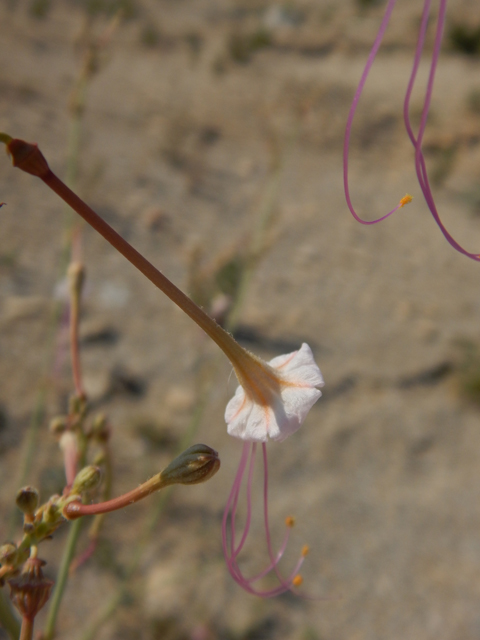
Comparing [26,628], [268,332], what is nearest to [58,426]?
[26,628]

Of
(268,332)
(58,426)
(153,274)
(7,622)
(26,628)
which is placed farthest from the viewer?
(268,332)

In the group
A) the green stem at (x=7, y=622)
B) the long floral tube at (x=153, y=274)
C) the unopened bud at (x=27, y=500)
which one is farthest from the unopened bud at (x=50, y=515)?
the long floral tube at (x=153, y=274)

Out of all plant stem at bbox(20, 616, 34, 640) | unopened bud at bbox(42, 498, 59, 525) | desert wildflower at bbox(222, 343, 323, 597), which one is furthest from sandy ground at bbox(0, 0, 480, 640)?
plant stem at bbox(20, 616, 34, 640)

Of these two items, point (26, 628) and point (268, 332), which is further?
point (268, 332)

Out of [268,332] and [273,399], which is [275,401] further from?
[268,332]

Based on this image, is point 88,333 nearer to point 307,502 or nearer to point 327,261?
point 307,502

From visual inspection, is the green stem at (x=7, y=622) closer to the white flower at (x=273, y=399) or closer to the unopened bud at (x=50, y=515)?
the unopened bud at (x=50, y=515)

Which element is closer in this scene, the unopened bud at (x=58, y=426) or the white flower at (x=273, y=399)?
the white flower at (x=273, y=399)
